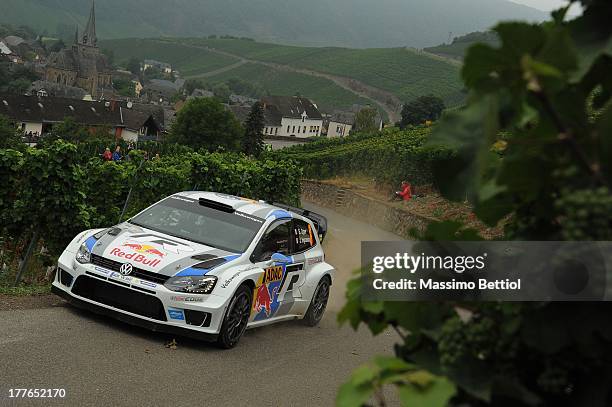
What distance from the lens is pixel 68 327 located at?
10344mm

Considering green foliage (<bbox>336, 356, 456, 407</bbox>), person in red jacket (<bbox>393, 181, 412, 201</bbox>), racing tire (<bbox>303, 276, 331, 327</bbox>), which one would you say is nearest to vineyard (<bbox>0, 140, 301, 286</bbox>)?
racing tire (<bbox>303, 276, 331, 327</bbox>)

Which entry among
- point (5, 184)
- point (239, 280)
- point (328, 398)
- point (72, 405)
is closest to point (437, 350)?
point (72, 405)

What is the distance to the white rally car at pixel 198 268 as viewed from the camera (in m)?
10.3

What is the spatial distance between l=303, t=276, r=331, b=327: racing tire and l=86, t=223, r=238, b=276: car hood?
8.25ft

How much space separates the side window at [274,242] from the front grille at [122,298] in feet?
5.06

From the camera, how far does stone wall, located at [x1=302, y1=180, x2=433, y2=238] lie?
32219 millimetres

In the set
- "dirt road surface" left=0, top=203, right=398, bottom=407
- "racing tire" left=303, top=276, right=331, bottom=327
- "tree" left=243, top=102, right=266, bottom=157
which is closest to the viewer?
"dirt road surface" left=0, top=203, right=398, bottom=407

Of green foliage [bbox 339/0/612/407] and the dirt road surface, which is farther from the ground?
green foliage [bbox 339/0/612/407]

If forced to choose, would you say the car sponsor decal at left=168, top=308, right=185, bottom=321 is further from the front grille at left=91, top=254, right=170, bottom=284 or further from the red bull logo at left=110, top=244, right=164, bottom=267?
the red bull logo at left=110, top=244, right=164, bottom=267

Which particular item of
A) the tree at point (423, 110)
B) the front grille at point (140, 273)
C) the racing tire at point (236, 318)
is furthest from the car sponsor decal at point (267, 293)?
the tree at point (423, 110)

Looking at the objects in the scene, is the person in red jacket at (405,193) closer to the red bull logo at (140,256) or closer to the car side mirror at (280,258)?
the car side mirror at (280,258)

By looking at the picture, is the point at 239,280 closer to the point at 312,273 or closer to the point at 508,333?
the point at 312,273

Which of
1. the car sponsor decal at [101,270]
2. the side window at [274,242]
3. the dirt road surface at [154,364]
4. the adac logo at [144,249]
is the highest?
the side window at [274,242]

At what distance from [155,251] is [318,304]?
3.52 metres
